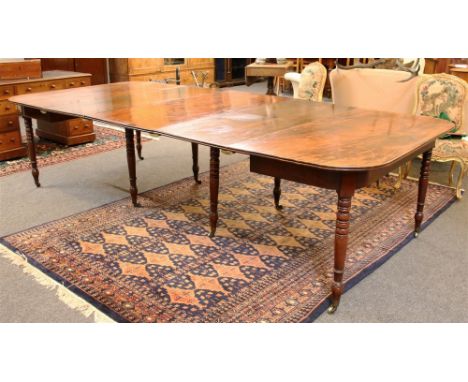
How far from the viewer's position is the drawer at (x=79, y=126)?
16.1 feet

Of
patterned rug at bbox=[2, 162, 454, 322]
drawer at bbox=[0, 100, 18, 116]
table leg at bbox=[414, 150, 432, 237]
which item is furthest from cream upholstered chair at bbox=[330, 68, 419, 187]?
drawer at bbox=[0, 100, 18, 116]

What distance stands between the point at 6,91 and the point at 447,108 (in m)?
3.80

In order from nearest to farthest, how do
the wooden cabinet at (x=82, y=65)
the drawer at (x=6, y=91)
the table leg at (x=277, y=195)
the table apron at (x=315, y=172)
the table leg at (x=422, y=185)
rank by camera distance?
the table apron at (x=315, y=172) < the table leg at (x=422, y=185) < the table leg at (x=277, y=195) < the drawer at (x=6, y=91) < the wooden cabinet at (x=82, y=65)

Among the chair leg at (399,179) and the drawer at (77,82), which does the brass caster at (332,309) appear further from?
the drawer at (77,82)

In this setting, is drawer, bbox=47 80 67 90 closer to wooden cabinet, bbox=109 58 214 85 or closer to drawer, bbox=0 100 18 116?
drawer, bbox=0 100 18 116

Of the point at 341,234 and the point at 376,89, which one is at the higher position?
the point at 376,89

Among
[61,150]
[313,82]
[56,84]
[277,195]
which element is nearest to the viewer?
[277,195]

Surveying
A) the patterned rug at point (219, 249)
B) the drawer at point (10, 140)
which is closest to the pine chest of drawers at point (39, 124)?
the drawer at point (10, 140)

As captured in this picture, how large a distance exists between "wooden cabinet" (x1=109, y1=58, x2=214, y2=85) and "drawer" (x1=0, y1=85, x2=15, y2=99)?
316 cm

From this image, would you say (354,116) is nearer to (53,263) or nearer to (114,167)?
(53,263)

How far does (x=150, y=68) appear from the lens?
303 inches

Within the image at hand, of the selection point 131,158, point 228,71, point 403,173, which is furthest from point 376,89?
point 228,71

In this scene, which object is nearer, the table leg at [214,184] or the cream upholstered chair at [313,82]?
the table leg at [214,184]

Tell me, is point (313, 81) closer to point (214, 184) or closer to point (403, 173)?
point (403, 173)
